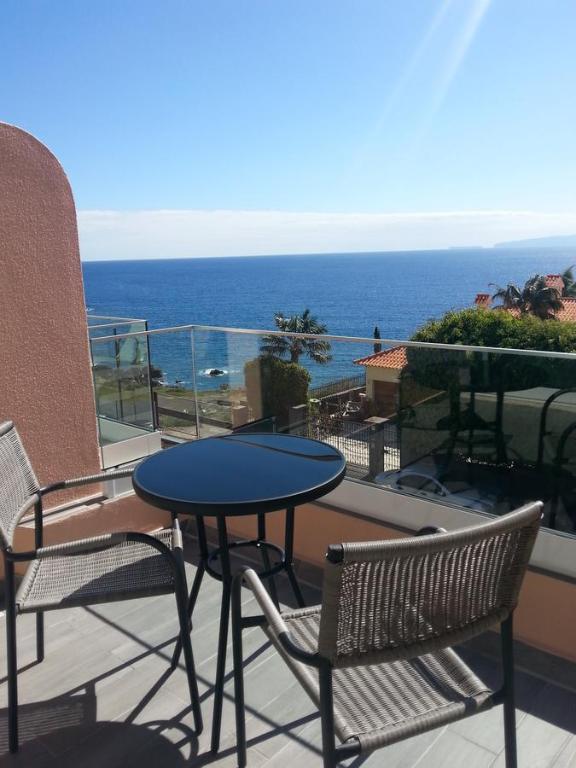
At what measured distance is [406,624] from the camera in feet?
4.33

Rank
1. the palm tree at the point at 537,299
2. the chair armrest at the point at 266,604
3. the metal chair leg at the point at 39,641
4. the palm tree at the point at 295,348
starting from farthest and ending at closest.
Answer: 1. the palm tree at the point at 537,299
2. the palm tree at the point at 295,348
3. the metal chair leg at the point at 39,641
4. the chair armrest at the point at 266,604

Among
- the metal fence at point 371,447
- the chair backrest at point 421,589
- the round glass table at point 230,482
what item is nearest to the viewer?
the chair backrest at point 421,589

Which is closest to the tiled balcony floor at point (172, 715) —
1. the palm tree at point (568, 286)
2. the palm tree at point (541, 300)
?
the palm tree at point (541, 300)

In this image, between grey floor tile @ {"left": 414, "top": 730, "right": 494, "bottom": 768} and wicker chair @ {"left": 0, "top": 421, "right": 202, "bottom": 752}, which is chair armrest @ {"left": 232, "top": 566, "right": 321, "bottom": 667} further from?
grey floor tile @ {"left": 414, "top": 730, "right": 494, "bottom": 768}

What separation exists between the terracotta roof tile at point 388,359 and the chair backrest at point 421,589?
177cm

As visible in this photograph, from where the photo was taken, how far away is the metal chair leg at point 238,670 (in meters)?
1.78

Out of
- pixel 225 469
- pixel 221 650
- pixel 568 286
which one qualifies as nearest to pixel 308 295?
pixel 568 286

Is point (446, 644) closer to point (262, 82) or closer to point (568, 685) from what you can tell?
point (568, 685)

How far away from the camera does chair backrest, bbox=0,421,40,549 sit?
6.94 ft

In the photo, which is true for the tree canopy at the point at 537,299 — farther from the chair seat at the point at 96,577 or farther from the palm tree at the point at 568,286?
the chair seat at the point at 96,577

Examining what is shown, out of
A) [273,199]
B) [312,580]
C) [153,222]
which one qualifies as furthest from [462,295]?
[312,580]

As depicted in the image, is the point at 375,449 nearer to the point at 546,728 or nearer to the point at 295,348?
the point at 295,348

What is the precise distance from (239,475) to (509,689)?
1085 mm

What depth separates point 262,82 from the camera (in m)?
16.2
